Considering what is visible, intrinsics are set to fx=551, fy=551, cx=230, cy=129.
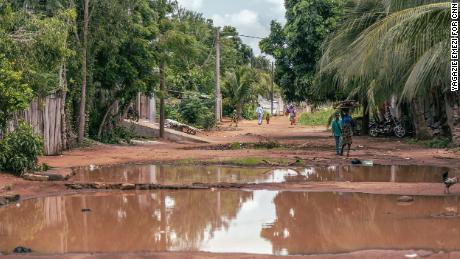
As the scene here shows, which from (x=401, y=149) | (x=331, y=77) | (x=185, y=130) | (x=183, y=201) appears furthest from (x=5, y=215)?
(x=185, y=130)

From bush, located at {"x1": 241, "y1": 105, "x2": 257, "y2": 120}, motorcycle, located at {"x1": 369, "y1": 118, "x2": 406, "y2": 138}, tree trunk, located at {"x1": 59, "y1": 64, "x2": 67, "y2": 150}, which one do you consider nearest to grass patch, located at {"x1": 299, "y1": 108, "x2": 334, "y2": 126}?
bush, located at {"x1": 241, "y1": 105, "x2": 257, "y2": 120}

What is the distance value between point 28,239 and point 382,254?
464 centimetres

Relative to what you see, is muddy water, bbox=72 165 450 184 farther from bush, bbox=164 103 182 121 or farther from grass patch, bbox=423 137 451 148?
bush, bbox=164 103 182 121

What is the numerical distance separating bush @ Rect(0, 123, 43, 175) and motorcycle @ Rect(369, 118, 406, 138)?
18.8 m

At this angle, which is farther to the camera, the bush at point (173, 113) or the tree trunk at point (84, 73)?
the bush at point (173, 113)

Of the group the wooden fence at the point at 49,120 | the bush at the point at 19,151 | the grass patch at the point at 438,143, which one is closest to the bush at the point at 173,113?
the wooden fence at the point at 49,120

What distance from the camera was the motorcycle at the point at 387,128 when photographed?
2691cm

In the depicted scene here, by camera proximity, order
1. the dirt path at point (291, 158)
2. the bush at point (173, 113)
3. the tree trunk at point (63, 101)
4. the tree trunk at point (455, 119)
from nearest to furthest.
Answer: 1. the dirt path at point (291, 158)
2. the tree trunk at point (63, 101)
3. the tree trunk at point (455, 119)
4. the bush at point (173, 113)

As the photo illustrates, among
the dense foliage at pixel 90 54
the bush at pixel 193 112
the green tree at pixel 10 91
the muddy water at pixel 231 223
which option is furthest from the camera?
the bush at pixel 193 112

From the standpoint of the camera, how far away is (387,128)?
2816cm

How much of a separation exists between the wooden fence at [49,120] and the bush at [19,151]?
3.53 m

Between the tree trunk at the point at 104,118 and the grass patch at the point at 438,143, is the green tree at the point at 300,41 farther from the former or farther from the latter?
the tree trunk at the point at 104,118

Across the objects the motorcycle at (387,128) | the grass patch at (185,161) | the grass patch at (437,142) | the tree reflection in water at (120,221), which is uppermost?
the motorcycle at (387,128)

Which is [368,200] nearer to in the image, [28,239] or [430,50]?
[430,50]
